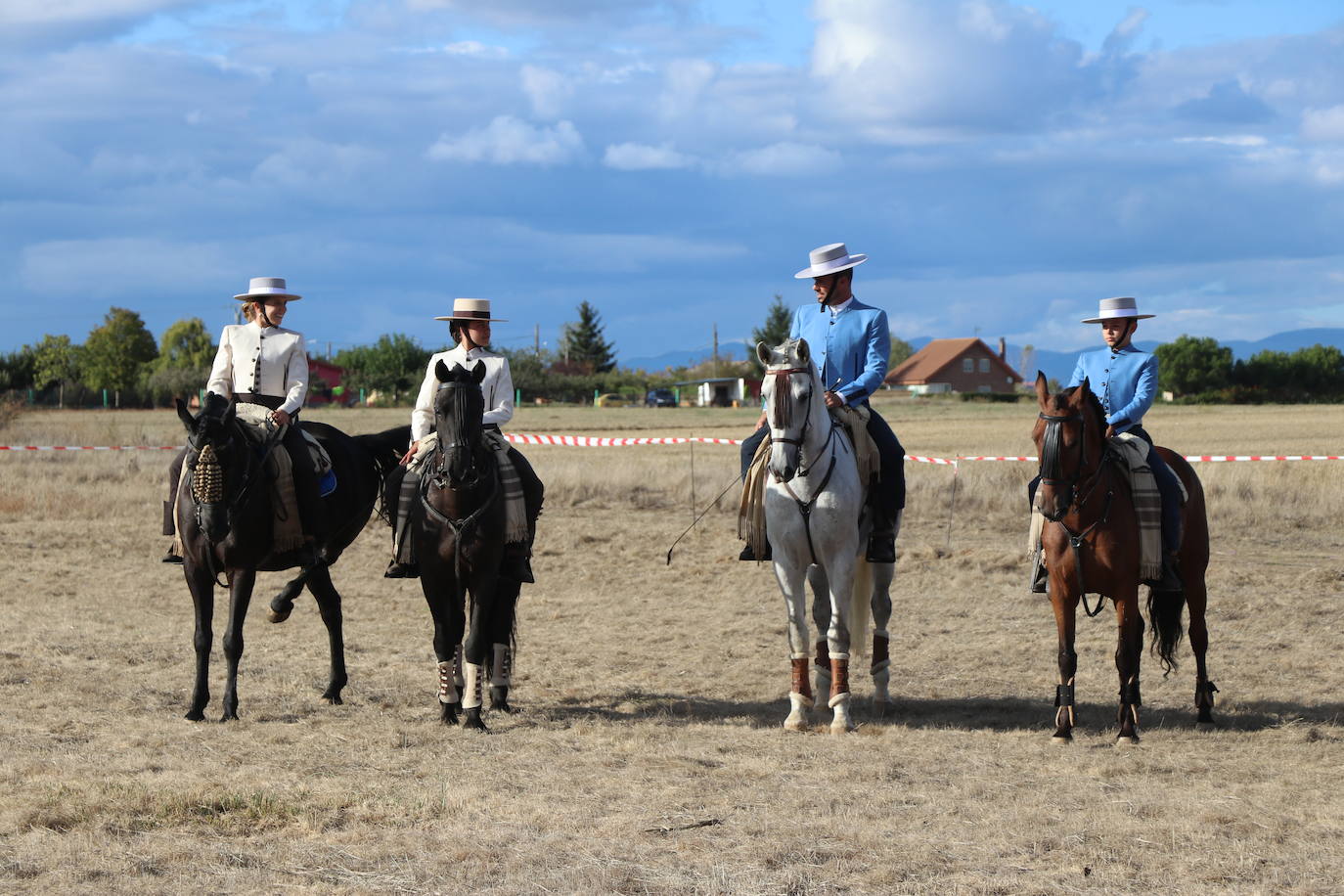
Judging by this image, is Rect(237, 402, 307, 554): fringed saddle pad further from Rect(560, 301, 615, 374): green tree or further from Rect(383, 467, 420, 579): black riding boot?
Rect(560, 301, 615, 374): green tree

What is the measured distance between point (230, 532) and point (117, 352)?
8243 centimetres

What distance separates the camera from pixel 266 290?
9.76m

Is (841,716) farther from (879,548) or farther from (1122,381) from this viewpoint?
(1122,381)

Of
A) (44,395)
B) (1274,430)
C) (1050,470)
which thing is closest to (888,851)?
(1050,470)

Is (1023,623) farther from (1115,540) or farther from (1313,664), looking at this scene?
(1115,540)

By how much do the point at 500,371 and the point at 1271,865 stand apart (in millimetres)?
5441

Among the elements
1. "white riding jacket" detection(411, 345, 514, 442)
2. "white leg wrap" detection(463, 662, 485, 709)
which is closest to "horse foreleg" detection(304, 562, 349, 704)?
"white leg wrap" detection(463, 662, 485, 709)

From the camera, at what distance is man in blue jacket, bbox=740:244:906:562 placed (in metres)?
9.13

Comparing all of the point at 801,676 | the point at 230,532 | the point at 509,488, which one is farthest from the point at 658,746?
the point at 230,532

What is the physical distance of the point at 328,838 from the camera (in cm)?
595

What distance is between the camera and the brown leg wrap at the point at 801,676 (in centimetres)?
887

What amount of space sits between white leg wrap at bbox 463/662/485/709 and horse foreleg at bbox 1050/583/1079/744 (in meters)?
3.50

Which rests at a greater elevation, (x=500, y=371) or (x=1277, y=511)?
(x=500, y=371)

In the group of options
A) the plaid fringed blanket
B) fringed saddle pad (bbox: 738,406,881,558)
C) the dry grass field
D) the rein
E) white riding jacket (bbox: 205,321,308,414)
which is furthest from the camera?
white riding jacket (bbox: 205,321,308,414)
